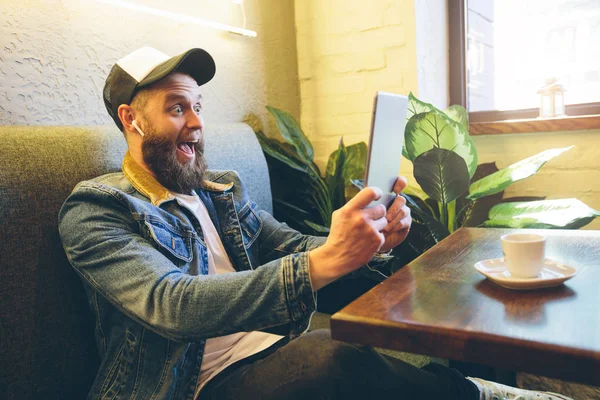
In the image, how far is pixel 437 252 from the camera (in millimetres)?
1164

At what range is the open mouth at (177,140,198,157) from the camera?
1360mm

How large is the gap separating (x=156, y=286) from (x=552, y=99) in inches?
70.1

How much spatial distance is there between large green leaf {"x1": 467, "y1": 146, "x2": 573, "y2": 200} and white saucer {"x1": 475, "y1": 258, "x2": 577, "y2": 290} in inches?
25.5

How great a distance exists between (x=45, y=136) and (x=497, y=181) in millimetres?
1291

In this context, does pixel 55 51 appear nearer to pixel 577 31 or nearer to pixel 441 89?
pixel 441 89

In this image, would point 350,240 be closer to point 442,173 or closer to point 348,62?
point 442,173

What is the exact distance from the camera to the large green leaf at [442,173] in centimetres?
155

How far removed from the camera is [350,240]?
91 centimetres

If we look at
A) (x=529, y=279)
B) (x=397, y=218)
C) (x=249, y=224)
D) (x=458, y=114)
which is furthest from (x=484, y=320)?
(x=458, y=114)

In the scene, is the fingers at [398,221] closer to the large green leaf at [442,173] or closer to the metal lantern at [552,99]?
the large green leaf at [442,173]

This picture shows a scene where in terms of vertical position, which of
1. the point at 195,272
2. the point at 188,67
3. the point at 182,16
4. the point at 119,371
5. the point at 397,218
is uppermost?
the point at 182,16

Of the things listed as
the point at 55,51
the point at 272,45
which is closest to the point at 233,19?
the point at 272,45

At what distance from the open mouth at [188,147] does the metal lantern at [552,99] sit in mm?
1436

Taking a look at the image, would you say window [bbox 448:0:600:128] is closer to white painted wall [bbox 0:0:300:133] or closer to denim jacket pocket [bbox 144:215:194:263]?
white painted wall [bbox 0:0:300:133]
